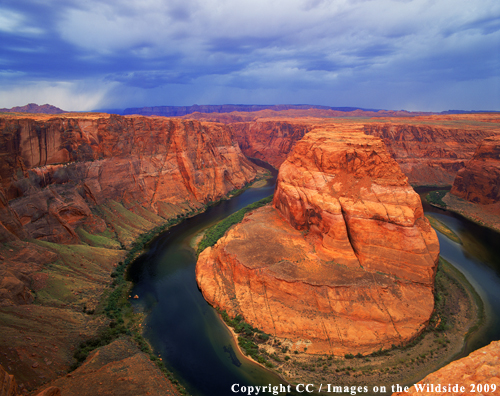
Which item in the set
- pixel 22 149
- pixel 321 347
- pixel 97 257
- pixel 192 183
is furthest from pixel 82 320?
pixel 192 183

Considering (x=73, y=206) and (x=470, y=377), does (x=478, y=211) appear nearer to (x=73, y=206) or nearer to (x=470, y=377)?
(x=470, y=377)

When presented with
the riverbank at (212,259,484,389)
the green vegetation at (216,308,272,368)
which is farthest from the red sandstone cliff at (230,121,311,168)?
the riverbank at (212,259,484,389)

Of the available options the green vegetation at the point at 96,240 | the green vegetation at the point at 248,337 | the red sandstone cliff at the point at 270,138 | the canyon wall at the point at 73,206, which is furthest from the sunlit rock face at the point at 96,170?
the red sandstone cliff at the point at 270,138

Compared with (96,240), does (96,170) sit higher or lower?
higher

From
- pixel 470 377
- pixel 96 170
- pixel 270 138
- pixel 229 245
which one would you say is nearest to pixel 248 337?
pixel 229 245

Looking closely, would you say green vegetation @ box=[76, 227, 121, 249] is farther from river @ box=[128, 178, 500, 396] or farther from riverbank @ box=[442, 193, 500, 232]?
riverbank @ box=[442, 193, 500, 232]

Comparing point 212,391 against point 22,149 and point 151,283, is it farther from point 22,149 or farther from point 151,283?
point 22,149
